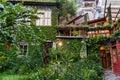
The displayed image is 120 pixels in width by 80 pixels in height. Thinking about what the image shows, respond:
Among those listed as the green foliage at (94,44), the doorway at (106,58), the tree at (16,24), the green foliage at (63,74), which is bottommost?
the doorway at (106,58)

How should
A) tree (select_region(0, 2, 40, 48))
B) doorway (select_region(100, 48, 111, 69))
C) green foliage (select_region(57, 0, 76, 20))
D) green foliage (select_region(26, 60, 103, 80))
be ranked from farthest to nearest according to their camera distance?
green foliage (select_region(57, 0, 76, 20)) → doorway (select_region(100, 48, 111, 69)) → green foliage (select_region(26, 60, 103, 80)) → tree (select_region(0, 2, 40, 48))

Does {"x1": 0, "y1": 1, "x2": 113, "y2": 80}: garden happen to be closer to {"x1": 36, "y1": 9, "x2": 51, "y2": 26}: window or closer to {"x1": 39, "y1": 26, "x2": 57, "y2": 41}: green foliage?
{"x1": 39, "y1": 26, "x2": 57, "y2": 41}: green foliage

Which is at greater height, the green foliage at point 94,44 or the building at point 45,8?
the building at point 45,8

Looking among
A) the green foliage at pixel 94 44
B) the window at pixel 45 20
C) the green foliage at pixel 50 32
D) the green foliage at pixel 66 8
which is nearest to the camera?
the green foliage at pixel 94 44

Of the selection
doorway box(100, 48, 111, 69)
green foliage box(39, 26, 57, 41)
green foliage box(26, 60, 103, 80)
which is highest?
green foliage box(39, 26, 57, 41)

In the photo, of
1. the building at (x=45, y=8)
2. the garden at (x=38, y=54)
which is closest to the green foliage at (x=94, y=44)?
the garden at (x=38, y=54)

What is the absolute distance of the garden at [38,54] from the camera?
5.06 metres

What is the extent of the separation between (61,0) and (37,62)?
9105 millimetres

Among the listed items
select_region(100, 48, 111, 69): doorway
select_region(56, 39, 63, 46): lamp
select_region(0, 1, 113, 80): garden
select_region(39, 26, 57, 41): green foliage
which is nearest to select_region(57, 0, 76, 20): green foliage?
select_region(39, 26, 57, 41): green foliage

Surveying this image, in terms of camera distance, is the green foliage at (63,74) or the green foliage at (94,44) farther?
the green foliage at (94,44)

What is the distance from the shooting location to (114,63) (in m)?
17.3

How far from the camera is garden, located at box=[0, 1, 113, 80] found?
5.06 m

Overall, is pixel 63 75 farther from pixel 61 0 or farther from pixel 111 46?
pixel 61 0

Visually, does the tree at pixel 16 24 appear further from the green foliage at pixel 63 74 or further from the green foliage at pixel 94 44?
the green foliage at pixel 94 44
